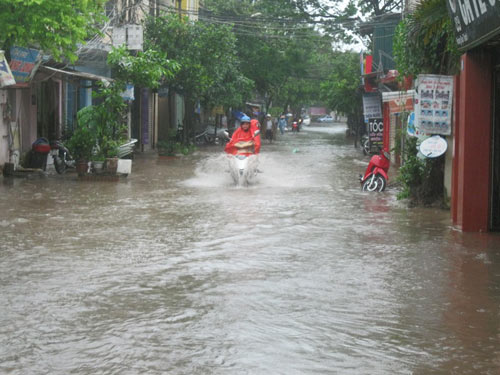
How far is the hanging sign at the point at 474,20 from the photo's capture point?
951 cm

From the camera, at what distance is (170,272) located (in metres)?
8.30

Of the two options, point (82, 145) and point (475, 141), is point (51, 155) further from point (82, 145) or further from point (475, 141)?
point (475, 141)

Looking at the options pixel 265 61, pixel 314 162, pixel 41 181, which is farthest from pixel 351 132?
pixel 41 181

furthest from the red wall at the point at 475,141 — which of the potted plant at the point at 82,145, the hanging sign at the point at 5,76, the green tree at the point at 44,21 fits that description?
the potted plant at the point at 82,145

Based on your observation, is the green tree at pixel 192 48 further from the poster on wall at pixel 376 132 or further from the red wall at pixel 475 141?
the red wall at pixel 475 141

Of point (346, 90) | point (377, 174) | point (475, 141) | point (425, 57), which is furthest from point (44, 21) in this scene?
point (346, 90)

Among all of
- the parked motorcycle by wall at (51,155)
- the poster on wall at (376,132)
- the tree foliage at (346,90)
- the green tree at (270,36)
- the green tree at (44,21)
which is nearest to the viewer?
the green tree at (44,21)

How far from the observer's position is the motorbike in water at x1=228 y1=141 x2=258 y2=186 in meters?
18.4

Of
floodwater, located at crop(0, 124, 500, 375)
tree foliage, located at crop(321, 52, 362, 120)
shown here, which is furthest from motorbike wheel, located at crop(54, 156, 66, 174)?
tree foliage, located at crop(321, 52, 362, 120)

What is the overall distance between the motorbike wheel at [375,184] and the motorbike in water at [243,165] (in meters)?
2.61

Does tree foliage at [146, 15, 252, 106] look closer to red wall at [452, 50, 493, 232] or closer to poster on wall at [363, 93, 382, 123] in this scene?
poster on wall at [363, 93, 382, 123]

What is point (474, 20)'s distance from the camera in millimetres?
10242

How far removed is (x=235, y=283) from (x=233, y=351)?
7.55 feet

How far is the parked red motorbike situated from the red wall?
20.2 ft
